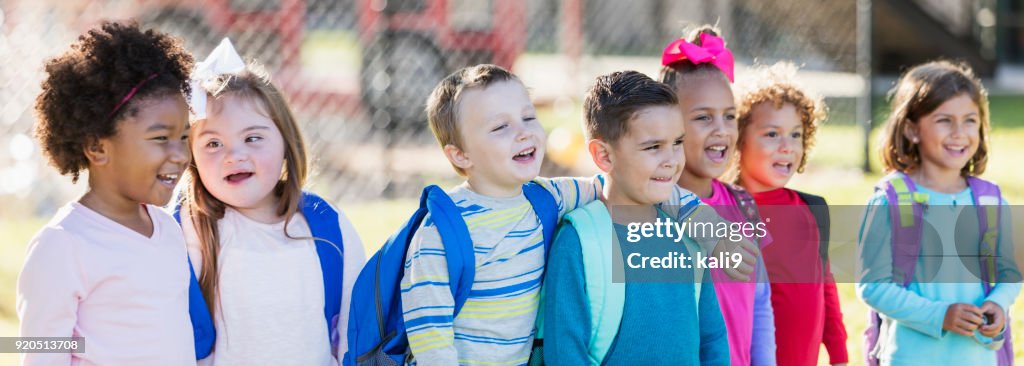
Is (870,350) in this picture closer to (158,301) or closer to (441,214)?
(441,214)

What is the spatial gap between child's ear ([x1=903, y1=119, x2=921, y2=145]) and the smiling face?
115 cm

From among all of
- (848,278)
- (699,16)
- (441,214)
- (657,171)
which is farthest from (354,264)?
(699,16)

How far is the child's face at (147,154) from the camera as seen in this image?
2521 millimetres

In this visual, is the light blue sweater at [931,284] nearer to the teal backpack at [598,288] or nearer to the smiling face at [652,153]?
the smiling face at [652,153]

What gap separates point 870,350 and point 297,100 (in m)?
6.32

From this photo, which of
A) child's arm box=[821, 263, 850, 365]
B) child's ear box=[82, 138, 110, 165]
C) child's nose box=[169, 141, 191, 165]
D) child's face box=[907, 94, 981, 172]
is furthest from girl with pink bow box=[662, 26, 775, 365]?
child's ear box=[82, 138, 110, 165]

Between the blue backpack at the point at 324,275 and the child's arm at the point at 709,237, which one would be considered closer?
the blue backpack at the point at 324,275

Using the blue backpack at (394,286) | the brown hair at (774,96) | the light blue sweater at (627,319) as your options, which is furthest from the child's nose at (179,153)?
the brown hair at (774,96)

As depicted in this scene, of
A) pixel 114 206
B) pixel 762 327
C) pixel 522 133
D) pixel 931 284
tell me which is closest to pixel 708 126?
pixel 762 327

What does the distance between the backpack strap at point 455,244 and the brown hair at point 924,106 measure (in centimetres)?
175

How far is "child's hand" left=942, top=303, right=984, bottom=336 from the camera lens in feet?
10.6

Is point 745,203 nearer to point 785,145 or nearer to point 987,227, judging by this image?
point 785,145

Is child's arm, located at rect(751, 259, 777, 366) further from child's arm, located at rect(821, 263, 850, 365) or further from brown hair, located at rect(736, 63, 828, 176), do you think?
brown hair, located at rect(736, 63, 828, 176)

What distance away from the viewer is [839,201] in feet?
23.7
